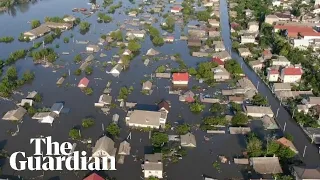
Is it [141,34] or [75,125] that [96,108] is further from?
[141,34]

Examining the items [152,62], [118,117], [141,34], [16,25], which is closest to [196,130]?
[118,117]

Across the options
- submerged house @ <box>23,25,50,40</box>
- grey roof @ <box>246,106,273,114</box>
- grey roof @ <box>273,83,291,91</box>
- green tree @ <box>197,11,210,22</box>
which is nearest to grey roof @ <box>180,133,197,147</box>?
grey roof @ <box>246,106,273,114</box>

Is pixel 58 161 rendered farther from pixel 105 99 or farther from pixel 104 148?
pixel 105 99

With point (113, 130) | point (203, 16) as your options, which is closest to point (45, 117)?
point (113, 130)

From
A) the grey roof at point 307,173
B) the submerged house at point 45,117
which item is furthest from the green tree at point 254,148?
the submerged house at point 45,117

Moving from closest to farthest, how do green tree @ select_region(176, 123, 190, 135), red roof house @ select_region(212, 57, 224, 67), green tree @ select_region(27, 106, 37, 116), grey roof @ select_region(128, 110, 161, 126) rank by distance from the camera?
green tree @ select_region(176, 123, 190, 135)
grey roof @ select_region(128, 110, 161, 126)
green tree @ select_region(27, 106, 37, 116)
red roof house @ select_region(212, 57, 224, 67)

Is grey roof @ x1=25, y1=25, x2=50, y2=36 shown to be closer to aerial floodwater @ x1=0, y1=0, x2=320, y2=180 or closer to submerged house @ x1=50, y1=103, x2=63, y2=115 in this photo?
aerial floodwater @ x1=0, y1=0, x2=320, y2=180
